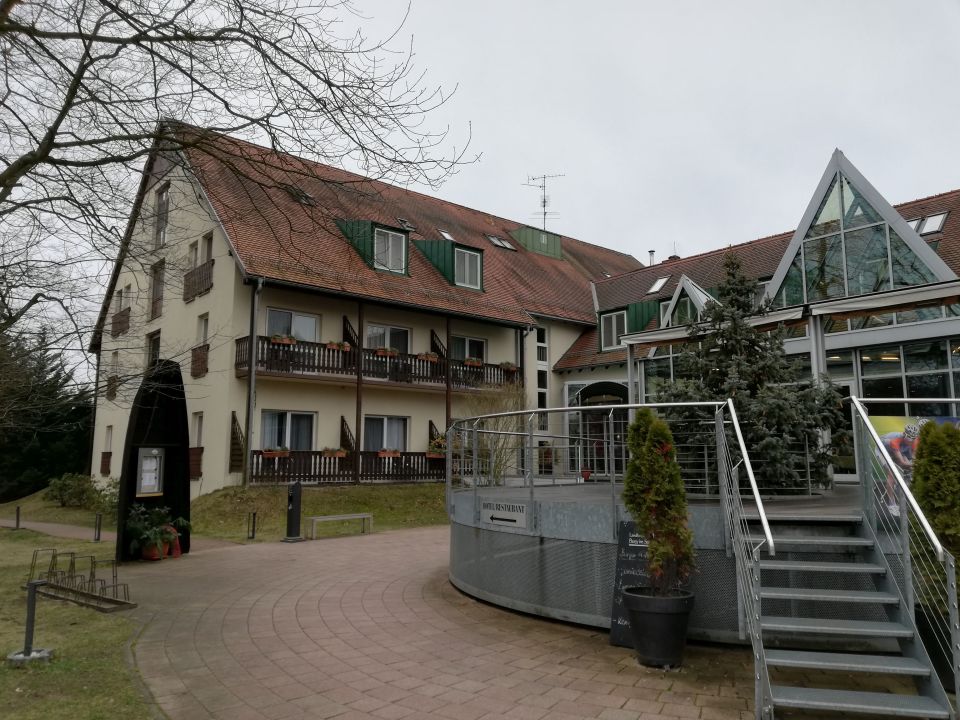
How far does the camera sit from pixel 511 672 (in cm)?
602

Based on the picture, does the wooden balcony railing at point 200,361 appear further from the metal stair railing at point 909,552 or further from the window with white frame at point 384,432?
the metal stair railing at point 909,552

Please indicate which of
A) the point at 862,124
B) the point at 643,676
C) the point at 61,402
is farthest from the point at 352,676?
the point at 862,124

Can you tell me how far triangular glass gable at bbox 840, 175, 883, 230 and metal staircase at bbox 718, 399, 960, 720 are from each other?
1061 centimetres

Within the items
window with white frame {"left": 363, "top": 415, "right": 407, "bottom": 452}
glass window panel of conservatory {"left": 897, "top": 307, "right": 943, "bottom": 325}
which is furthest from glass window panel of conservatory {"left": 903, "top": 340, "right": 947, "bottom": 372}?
window with white frame {"left": 363, "top": 415, "right": 407, "bottom": 452}

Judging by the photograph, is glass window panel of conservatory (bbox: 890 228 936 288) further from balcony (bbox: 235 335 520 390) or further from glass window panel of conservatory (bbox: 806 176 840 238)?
balcony (bbox: 235 335 520 390)

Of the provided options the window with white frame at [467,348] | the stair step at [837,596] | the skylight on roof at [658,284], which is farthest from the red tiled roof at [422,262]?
the stair step at [837,596]

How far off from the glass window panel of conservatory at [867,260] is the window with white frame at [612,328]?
12.7 metres

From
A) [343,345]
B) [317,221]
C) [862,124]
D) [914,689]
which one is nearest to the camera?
[914,689]

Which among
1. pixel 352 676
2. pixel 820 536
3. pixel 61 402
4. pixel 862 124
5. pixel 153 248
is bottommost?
pixel 352 676

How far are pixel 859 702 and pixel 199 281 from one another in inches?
863

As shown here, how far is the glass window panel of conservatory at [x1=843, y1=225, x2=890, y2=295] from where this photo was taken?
15188mm

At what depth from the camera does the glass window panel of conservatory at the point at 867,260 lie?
15.2 meters

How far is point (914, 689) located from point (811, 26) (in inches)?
296

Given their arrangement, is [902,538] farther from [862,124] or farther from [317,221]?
[862,124]
